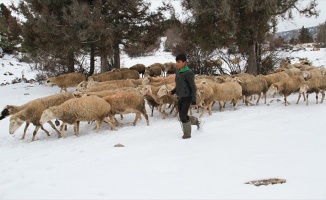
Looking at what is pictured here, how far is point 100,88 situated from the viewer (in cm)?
1243

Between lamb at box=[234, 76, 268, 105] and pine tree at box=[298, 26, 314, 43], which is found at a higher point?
pine tree at box=[298, 26, 314, 43]

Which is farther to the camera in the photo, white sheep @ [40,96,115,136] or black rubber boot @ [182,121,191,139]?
white sheep @ [40,96,115,136]

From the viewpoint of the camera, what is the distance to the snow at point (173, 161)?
4.82m

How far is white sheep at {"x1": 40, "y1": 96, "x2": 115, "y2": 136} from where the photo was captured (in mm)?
9148

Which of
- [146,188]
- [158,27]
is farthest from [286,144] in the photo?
[158,27]

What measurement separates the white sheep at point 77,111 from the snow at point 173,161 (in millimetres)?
548

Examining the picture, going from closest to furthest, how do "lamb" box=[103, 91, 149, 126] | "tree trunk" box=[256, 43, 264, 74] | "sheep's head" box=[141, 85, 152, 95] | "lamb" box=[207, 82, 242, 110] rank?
"lamb" box=[103, 91, 149, 126], "sheep's head" box=[141, 85, 152, 95], "lamb" box=[207, 82, 242, 110], "tree trunk" box=[256, 43, 264, 74]

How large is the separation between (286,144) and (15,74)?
28.7m

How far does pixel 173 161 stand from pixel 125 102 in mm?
4233

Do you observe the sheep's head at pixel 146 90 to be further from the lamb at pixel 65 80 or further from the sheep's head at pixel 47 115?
the lamb at pixel 65 80

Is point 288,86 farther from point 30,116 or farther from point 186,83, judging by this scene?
point 30,116

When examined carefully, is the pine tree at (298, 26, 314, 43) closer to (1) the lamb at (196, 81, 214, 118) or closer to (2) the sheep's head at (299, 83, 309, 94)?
(2) the sheep's head at (299, 83, 309, 94)

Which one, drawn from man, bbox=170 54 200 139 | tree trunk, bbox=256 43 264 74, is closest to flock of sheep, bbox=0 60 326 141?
man, bbox=170 54 200 139

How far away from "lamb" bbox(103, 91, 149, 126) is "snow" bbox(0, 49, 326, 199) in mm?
563
